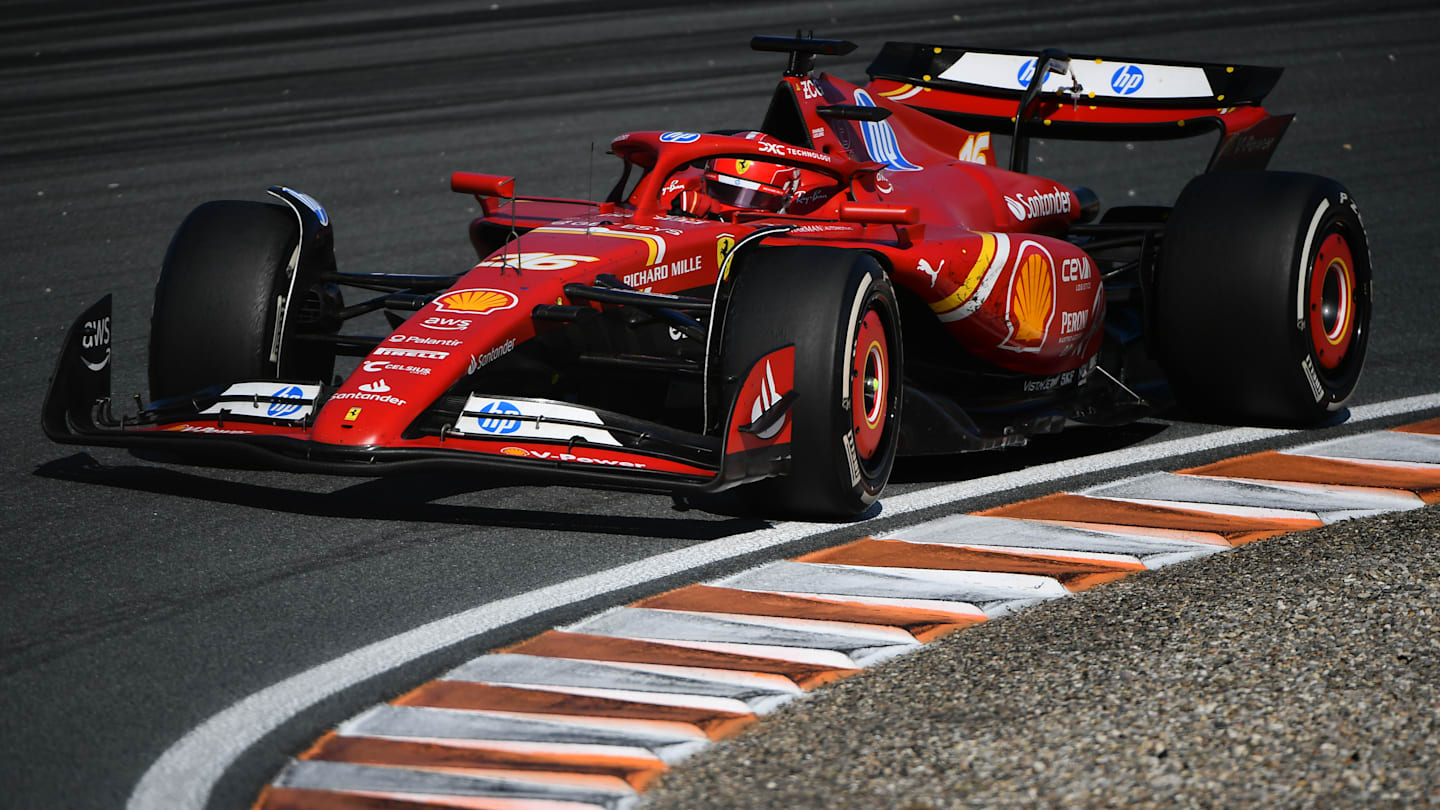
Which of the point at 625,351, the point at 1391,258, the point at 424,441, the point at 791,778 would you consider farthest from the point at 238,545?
the point at 1391,258

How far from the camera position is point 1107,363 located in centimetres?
709

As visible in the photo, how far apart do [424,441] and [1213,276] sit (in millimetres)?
3111

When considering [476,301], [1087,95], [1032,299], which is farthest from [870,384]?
[1087,95]

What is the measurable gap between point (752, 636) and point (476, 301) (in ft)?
5.46

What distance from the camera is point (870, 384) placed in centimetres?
566

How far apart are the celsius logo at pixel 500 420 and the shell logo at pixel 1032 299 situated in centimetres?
203

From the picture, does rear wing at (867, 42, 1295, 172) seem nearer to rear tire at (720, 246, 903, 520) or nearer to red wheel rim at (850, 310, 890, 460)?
red wheel rim at (850, 310, 890, 460)

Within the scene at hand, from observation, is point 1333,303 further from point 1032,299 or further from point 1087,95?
point 1087,95

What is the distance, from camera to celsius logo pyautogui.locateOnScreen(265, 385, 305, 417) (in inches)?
205

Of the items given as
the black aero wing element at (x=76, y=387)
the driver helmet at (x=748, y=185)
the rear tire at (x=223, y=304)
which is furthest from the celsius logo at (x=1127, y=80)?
the black aero wing element at (x=76, y=387)

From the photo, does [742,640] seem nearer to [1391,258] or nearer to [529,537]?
[529,537]

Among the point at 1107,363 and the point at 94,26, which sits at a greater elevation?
the point at 94,26

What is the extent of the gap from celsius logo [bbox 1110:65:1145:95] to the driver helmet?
2137mm

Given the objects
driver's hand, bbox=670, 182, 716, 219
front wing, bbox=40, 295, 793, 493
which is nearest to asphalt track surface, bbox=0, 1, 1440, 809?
front wing, bbox=40, 295, 793, 493
